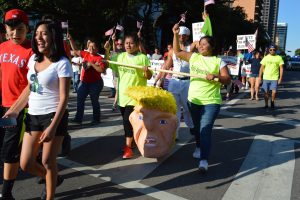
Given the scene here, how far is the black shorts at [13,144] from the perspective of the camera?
11.8ft

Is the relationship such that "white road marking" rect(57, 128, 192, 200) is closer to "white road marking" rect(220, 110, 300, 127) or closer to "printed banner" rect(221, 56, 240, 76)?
"white road marking" rect(220, 110, 300, 127)

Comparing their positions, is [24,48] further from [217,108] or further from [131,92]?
[217,108]

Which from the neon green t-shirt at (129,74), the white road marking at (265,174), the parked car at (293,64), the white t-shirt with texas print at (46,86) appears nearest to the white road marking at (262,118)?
the white road marking at (265,174)

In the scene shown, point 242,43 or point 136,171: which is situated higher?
point 242,43

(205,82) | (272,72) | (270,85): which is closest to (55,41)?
(205,82)

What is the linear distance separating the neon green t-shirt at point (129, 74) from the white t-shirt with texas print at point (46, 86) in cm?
191

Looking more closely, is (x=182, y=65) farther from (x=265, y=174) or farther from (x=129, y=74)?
(x=265, y=174)

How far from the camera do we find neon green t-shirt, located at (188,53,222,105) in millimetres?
4773

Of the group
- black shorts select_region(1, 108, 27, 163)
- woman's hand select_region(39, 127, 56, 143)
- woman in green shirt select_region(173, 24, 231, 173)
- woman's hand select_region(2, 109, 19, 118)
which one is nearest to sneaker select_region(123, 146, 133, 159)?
woman in green shirt select_region(173, 24, 231, 173)

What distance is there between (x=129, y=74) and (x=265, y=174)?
2286mm

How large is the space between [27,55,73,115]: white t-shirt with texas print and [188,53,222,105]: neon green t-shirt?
2011 mm

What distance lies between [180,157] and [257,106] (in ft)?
21.5

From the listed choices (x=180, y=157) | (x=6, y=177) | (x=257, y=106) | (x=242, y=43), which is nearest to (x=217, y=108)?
(x=180, y=157)

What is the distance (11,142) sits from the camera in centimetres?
362
